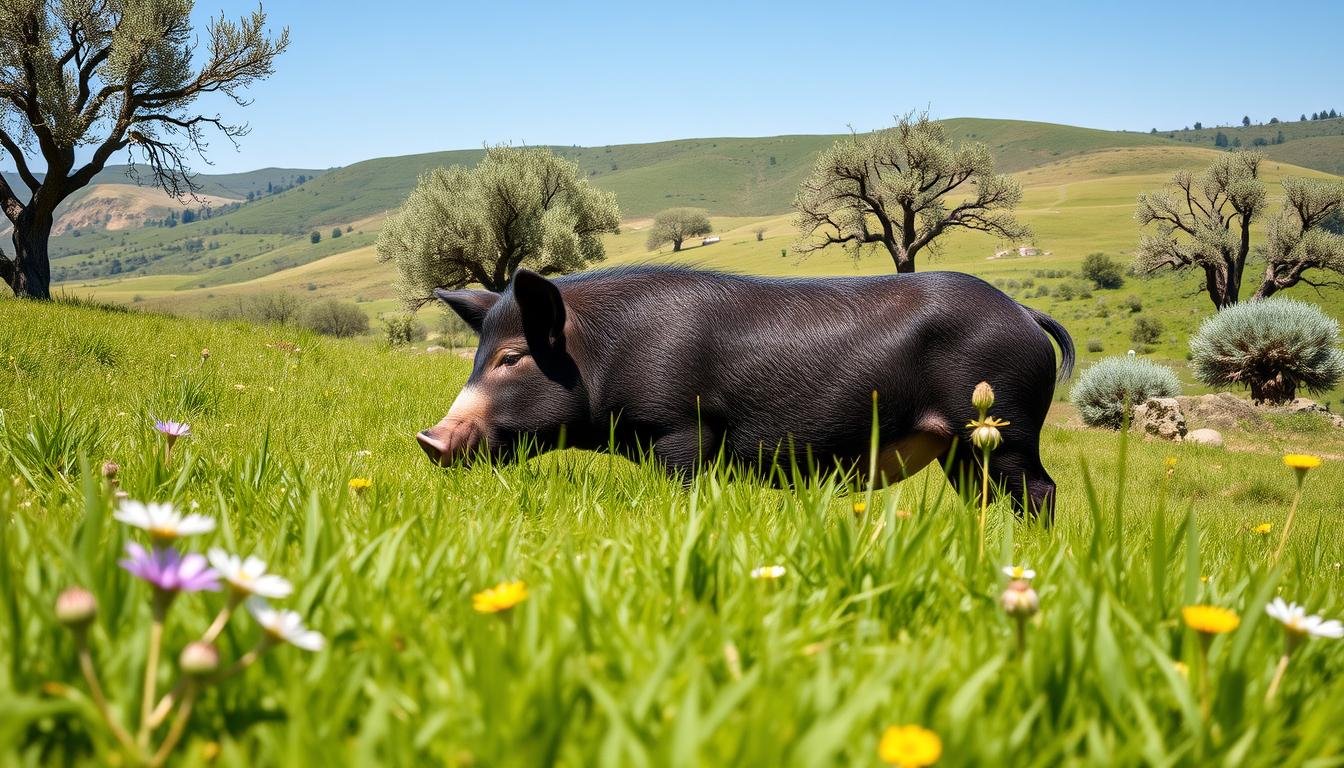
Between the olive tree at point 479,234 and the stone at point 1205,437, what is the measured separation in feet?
106

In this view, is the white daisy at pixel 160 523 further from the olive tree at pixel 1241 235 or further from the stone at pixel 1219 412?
the olive tree at pixel 1241 235

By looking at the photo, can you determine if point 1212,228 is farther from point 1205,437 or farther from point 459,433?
point 459,433

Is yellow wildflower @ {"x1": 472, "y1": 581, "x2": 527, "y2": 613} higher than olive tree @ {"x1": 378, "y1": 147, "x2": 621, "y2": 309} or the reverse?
the reverse

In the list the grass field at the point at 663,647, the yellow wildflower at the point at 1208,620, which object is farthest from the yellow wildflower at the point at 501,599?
the yellow wildflower at the point at 1208,620

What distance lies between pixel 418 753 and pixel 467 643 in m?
0.28

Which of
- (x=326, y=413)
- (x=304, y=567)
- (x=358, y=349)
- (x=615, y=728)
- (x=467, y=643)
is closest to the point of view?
(x=615, y=728)

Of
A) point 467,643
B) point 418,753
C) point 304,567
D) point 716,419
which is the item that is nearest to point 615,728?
point 418,753

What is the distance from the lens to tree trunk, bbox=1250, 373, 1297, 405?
26.2 m

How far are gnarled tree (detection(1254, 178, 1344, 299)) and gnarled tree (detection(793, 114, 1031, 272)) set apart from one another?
12589 mm

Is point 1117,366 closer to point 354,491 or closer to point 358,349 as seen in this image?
point 358,349

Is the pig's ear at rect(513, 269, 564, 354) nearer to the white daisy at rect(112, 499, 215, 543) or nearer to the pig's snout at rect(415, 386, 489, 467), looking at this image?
the pig's snout at rect(415, 386, 489, 467)

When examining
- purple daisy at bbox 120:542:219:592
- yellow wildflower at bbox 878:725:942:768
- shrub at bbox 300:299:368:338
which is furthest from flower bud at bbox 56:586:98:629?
shrub at bbox 300:299:368:338

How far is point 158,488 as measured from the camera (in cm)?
259

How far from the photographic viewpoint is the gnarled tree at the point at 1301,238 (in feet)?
143
